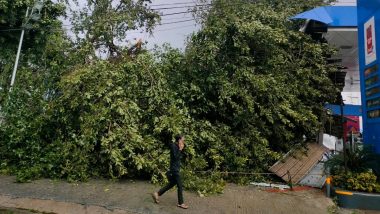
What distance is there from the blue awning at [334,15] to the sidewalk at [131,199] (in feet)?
15.4

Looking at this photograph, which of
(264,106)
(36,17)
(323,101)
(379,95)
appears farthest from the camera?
(36,17)

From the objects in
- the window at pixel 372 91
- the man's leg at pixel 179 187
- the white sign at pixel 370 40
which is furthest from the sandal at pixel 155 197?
the white sign at pixel 370 40

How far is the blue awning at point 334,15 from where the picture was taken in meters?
10.7

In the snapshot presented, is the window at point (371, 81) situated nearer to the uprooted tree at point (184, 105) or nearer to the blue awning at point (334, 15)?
the uprooted tree at point (184, 105)

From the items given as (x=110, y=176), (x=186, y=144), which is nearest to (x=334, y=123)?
(x=186, y=144)

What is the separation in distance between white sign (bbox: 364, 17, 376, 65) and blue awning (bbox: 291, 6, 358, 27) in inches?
43.5

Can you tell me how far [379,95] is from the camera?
9234 mm

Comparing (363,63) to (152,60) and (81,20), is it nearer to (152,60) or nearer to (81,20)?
(152,60)

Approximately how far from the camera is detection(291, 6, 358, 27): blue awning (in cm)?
1067

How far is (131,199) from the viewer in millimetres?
8062

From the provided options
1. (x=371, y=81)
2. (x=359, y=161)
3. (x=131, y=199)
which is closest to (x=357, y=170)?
(x=359, y=161)

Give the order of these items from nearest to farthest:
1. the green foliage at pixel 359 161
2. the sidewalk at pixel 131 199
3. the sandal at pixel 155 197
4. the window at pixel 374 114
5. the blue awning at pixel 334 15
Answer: the sidewalk at pixel 131 199 → the sandal at pixel 155 197 → the green foliage at pixel 359 161 → the window at pixel 374 114 → the blue awning at pixel 334 15

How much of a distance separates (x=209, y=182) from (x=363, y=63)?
5050 millimetres

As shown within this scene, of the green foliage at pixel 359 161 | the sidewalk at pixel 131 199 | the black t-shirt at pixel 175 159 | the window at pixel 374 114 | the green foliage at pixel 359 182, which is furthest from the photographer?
the window at pixel 374 114
